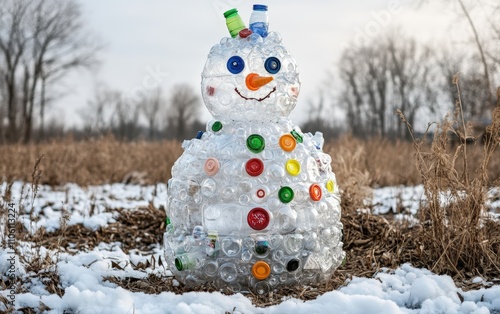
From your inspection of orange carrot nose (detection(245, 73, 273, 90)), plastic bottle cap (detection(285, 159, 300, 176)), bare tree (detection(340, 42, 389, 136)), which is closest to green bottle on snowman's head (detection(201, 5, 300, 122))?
orange carrot nose (detection(245, 73, 273, 90))

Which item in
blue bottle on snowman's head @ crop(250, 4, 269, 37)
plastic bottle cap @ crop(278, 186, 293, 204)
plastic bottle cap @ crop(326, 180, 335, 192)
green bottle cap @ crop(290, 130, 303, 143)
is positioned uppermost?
blue bottle on snowman's head @ crop(250, 4, 269, 37)

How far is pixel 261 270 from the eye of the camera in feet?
9.77

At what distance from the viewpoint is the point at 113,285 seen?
10.7 feet

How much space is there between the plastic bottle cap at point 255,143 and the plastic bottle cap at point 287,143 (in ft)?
0.43

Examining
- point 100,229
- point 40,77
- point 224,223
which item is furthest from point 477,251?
point 40,77

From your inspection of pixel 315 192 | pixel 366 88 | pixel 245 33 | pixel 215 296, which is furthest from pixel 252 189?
pixel 366 88

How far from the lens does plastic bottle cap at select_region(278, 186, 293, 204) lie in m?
3.00

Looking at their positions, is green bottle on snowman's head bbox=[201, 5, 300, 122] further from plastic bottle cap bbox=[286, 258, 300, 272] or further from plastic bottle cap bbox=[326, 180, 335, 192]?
plastic bottle cap bbox=[286, 258, 300, 272]

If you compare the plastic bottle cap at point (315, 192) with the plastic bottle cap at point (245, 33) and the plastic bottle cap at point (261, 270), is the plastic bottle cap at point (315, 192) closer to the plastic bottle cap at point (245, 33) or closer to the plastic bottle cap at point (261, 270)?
the plastic bottle cap at point (261, 270)

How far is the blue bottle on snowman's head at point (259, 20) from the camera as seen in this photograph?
3.34 m

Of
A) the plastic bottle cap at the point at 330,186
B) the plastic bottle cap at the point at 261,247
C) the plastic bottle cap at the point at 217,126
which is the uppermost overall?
the plastic bottle cap at the point at 217,126

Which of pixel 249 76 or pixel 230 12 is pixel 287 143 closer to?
pixel 249 76

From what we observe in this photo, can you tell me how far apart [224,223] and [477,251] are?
1.82m

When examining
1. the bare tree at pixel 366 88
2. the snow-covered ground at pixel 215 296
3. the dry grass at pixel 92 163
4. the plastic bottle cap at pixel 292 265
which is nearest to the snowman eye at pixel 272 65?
the plastic bottle cap at pixel 292 265
